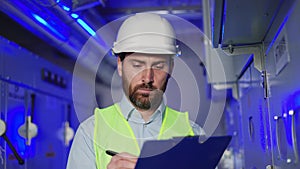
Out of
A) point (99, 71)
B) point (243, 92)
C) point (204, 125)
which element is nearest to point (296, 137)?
point (204, 125)

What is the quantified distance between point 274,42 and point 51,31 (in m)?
1.25

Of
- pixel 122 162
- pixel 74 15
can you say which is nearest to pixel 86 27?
pixel 74 15

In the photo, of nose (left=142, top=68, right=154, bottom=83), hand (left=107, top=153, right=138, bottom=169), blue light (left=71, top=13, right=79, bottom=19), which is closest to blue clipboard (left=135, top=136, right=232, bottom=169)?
hand (left=107, top=153, right=138, bottom=169)

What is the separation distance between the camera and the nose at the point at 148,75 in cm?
125

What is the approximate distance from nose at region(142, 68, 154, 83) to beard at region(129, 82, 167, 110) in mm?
22

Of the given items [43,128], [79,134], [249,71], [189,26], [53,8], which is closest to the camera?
[79,134]

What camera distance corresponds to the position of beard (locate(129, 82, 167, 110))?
1292 millimetres

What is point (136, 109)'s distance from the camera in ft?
4.35

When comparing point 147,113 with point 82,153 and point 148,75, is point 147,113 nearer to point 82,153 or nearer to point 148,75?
point 148,75

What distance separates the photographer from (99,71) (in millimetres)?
2627

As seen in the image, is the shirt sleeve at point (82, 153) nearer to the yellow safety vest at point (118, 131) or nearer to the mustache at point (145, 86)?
the yellow safety vest at point (118, 131)

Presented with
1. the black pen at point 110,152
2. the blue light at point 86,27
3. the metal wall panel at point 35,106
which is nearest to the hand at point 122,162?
the black pen at point 110,152

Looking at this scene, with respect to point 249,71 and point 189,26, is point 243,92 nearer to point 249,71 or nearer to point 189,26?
point 249,71

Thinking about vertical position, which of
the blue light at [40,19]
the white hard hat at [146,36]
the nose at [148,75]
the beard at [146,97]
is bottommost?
the beard at [146,97]
